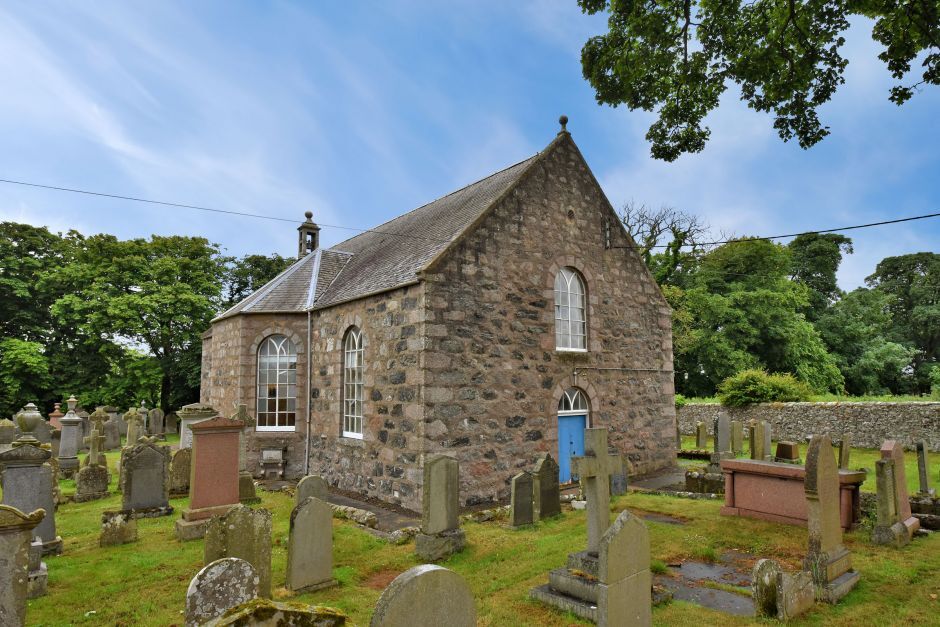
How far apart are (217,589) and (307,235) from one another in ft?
66.7

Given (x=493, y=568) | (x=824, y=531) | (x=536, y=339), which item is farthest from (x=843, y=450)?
(x=493, y=568)

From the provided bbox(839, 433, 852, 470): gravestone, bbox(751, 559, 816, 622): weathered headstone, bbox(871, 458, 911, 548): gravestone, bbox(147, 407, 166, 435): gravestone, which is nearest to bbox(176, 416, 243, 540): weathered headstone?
bbox(751, 559, 816, 622): weathered headstone

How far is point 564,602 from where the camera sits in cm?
614

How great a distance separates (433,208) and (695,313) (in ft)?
71.2

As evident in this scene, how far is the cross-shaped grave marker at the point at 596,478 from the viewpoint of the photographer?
6.78 metres

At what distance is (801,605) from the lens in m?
5.78

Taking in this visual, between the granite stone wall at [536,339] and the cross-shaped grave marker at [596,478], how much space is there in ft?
16.3

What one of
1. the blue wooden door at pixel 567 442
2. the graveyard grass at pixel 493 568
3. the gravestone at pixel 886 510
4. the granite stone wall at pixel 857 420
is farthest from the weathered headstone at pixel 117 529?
the granite stone wall at pixel 857 420

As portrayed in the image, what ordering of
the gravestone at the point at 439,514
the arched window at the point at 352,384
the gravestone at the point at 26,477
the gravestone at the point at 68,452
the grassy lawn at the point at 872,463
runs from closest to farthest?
the gravestone at the point at 26,477 < the gravestone at the point at 439,514 < the grassy lawn at the point at 872,463 < the arched window at the point at 352,384 < the gravestone at the point at 68,452

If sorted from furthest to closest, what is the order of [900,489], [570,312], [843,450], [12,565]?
[570,312] < [843,450] < [900,489] < [12,565]

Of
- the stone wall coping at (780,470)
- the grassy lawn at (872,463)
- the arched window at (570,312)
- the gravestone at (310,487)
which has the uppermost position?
the arched window at (570,312)

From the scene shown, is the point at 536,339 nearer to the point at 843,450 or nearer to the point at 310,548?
the point at 843,450

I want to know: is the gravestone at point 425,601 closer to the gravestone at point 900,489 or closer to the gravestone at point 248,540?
the gravestone at point 248,540

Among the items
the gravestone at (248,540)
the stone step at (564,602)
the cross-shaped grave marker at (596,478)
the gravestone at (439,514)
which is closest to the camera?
the stone step at (564,602)
